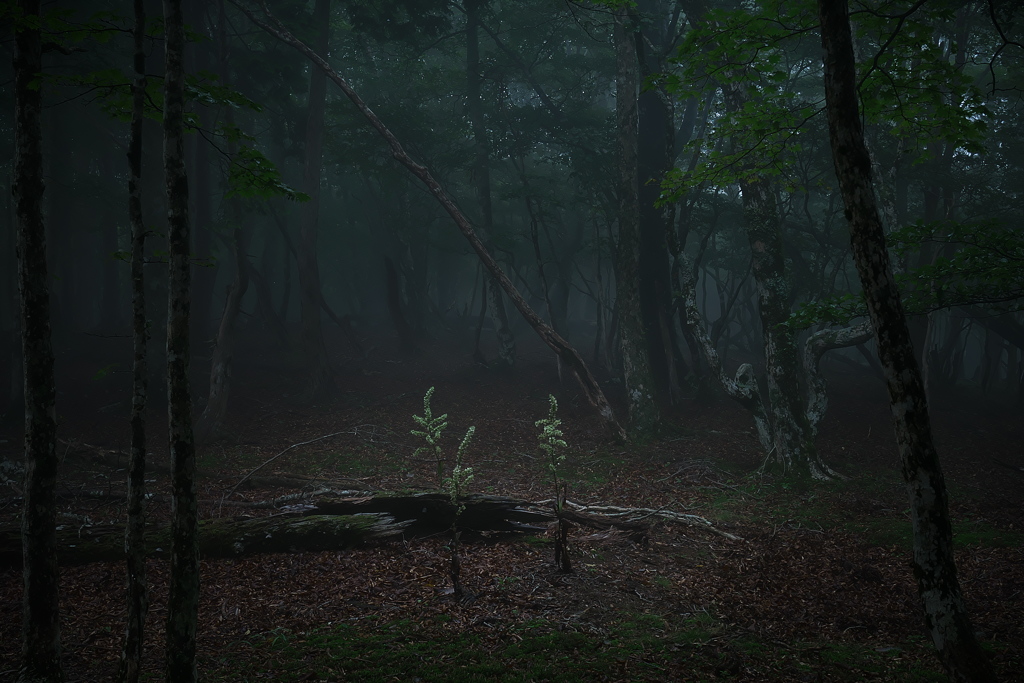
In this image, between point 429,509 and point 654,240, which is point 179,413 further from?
point 654,240

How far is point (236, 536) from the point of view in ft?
26.4

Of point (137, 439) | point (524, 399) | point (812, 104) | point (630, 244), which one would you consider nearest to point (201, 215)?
point (524, 399)

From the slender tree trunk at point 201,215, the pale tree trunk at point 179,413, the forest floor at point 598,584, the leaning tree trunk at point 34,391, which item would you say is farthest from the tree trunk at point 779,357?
the slender tree trunk at point 201,215

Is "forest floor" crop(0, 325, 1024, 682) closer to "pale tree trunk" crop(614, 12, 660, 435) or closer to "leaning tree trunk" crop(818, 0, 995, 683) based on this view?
"leaning tree trunk" crop(818, 0, 995, 683)

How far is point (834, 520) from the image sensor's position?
10.0 meters

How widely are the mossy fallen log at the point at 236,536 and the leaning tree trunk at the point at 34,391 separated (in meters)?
2.65

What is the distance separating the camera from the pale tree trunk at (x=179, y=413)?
457 cm

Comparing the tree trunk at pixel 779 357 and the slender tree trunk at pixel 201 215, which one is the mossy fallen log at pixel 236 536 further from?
the slender tree trunk at pixel 201 215

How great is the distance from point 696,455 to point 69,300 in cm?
2837

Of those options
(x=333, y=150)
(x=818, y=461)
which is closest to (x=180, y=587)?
(x=818, y=461)

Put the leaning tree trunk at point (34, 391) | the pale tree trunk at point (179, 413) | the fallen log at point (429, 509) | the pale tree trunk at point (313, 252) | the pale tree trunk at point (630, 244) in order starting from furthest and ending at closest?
the pale tree trunk at point (313, 252) → the pale tree trunk at point (630, 244) → the fallen log at point (429, 509) → the leaning tree trunk at point (34, 391) → the pale tree trunk at point (179, 413)

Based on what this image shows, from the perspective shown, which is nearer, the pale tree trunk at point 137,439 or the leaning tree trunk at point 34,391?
the pale tree trunk at point 137,439

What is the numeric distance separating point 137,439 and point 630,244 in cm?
1460

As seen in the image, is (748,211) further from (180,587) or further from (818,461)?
(180,587)
